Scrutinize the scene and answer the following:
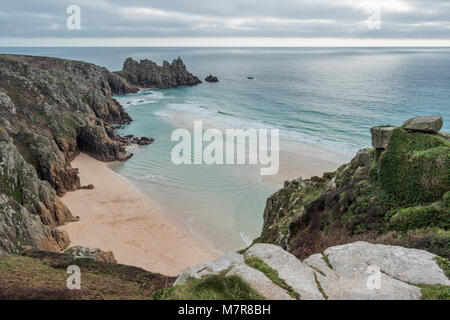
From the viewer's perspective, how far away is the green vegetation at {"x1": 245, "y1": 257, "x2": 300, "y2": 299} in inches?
Answer: 370

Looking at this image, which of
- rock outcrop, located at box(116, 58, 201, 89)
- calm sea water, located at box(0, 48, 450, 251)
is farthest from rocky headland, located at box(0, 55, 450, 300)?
rock outcrop, located at box(116, 58, 201, 89)

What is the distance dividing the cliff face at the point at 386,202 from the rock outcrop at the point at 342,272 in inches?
71.4

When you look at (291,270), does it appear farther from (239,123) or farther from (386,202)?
(239,123)

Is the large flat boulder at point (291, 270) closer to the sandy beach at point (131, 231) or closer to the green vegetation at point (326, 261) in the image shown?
the green vegetation at point (326, 261)

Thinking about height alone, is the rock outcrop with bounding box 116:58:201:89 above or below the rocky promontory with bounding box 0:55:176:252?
above

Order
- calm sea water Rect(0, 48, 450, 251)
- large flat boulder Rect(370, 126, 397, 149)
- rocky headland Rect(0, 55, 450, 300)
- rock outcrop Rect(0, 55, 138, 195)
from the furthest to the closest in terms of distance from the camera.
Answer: rock outcrop Rect(0, 55, 138, 195)
calm sea water Rect(0, 48, 450, 251)
large flat boulder Rect(370, 126, 397, 149)
rocky headland Rect(0, 55, 450, 300)

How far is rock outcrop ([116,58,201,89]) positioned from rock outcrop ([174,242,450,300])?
131304 mm

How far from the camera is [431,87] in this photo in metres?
120

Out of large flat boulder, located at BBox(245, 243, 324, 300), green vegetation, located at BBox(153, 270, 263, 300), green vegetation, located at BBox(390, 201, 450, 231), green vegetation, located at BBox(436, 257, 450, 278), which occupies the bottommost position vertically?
large flat boulder, located at BBox(245, 243, 324, 300)

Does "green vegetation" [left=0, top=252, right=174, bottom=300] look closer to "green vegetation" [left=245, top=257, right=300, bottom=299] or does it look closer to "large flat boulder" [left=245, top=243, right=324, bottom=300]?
"green vegetation" [left=245, top=257, right=300, bottom=299]

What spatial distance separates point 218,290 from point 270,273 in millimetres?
2228

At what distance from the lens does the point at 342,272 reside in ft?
34.7

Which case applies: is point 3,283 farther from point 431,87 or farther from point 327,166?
point 431,87
